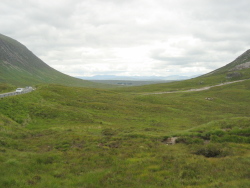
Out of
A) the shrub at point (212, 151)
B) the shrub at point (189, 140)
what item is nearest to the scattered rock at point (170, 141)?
the shrub at point (189, 140)

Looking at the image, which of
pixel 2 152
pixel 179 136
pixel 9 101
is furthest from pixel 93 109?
pixel 2 152

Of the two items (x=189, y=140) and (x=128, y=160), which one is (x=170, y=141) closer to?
(x=189, y=140)

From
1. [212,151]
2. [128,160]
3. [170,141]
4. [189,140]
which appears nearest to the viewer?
[128,160]

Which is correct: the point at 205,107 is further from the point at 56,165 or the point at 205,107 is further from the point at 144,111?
the point at 56,165

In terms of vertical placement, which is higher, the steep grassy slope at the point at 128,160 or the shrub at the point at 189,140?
the steep grassy slope at the point at 128,160

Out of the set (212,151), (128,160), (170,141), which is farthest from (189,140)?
(128,160)

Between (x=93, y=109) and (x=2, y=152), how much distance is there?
37019 millimetres

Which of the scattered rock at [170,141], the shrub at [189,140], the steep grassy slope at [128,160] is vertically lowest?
the scattered rock at [170,141]

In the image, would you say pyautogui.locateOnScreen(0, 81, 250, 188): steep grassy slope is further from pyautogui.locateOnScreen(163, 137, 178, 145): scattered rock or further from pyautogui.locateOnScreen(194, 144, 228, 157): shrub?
pyautogui.locateOnScreen(163, 137, 178, 145): scattered rock

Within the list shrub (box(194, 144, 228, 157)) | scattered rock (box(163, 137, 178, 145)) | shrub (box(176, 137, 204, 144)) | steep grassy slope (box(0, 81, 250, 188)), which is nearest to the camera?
steep grassy slope (box(0, 81, 250, 188))

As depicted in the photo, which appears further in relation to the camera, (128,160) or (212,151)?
(212,151)

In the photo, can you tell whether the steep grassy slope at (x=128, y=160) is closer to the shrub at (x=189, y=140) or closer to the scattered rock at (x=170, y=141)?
the shrub at (x=189, y=140)

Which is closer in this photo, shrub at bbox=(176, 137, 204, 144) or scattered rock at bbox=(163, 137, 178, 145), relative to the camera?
shrub at bbox=(176, 137, 204, 144)

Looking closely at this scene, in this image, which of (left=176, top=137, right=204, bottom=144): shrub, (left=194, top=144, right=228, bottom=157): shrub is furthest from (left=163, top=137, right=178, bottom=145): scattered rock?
(left=194, top=144, right=228, bottom=157): shrub
